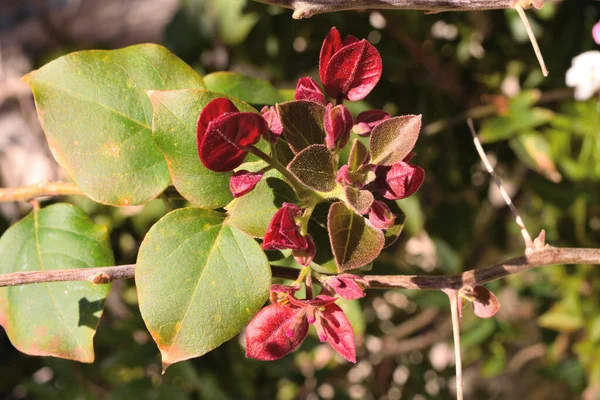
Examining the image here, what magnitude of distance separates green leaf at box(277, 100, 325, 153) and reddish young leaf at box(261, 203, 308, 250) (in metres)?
0.05

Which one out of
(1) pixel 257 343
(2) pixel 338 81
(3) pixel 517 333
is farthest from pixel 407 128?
(3) pixel 517 333

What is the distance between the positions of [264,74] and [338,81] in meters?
0.68

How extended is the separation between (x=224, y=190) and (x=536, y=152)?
599mm

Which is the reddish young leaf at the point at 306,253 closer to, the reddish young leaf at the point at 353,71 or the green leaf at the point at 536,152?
the reddish young leaf at the point at 353,71

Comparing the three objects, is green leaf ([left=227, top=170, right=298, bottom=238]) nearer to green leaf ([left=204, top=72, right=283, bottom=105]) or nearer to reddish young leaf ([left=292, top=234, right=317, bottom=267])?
reddish young leaf ([left=292, top=234, right=317, bottom=267])

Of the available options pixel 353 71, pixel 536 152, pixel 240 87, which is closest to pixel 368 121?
pixel 353 71

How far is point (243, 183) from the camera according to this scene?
42 cm

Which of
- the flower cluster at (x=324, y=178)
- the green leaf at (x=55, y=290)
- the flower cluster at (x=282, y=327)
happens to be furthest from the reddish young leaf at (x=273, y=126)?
the green leaf at (x=55, y=290)

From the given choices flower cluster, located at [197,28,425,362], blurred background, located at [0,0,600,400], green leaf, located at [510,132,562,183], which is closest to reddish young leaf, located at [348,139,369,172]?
flower cluster, located at [197,28,425,362]

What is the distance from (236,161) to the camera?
417mm

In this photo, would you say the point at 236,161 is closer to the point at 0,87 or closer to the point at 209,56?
the point at 209,56

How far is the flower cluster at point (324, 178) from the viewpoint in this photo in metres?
0.41

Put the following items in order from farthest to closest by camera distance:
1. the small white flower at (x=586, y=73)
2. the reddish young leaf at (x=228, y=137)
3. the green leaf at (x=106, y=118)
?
the small white flower at (x=586, y=73) → the green leaf at (x=106, y=118) → the reddish young leaf at (x=228, y=137)

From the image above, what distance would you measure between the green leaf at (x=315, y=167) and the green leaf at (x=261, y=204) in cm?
4
